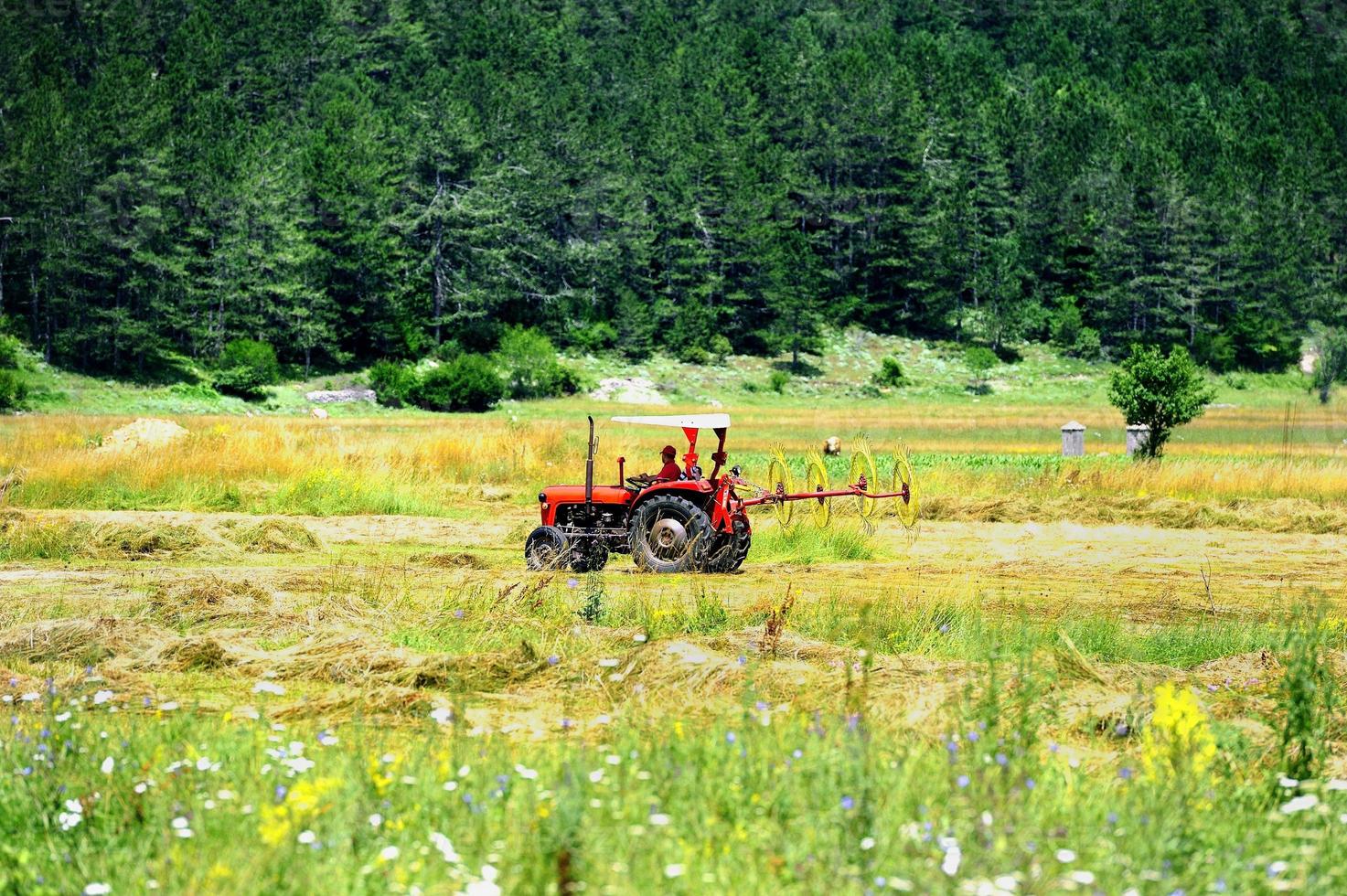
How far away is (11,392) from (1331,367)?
209 ft

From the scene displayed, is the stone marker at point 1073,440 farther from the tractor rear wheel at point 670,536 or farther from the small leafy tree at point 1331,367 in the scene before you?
the small leafy tree at point 1331,367

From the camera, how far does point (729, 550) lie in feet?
56.7

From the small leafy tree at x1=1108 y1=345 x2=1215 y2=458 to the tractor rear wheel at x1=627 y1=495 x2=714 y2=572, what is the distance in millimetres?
19760

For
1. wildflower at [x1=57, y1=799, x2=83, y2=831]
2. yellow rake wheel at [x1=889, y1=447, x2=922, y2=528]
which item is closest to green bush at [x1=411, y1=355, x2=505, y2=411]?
yellow rake wheel at [x1=889, y1=447, x2=922, y2=528]

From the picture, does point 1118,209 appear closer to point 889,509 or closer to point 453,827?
point 889,509

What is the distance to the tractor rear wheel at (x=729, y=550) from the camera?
56.4 ft

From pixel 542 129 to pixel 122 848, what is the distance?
303 ft

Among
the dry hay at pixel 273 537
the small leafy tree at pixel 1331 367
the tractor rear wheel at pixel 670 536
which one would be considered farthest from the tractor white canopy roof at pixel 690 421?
the small leafy tree at pixel 1331 367

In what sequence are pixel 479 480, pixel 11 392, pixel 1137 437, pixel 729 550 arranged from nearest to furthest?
pixel 729 550
pixel 479 480
pixel 1137 437
pixel 11 392

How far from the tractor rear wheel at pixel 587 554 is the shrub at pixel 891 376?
67125 millimetres

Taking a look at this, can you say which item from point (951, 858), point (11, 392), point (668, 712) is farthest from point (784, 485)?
point (11, 392)

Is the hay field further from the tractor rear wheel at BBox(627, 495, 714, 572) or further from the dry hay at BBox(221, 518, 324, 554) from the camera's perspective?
the tractor rear wheel at BBox(627, 495, 714, 572)

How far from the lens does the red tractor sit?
17016 millimetres

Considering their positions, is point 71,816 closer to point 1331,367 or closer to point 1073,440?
point 1073,440
